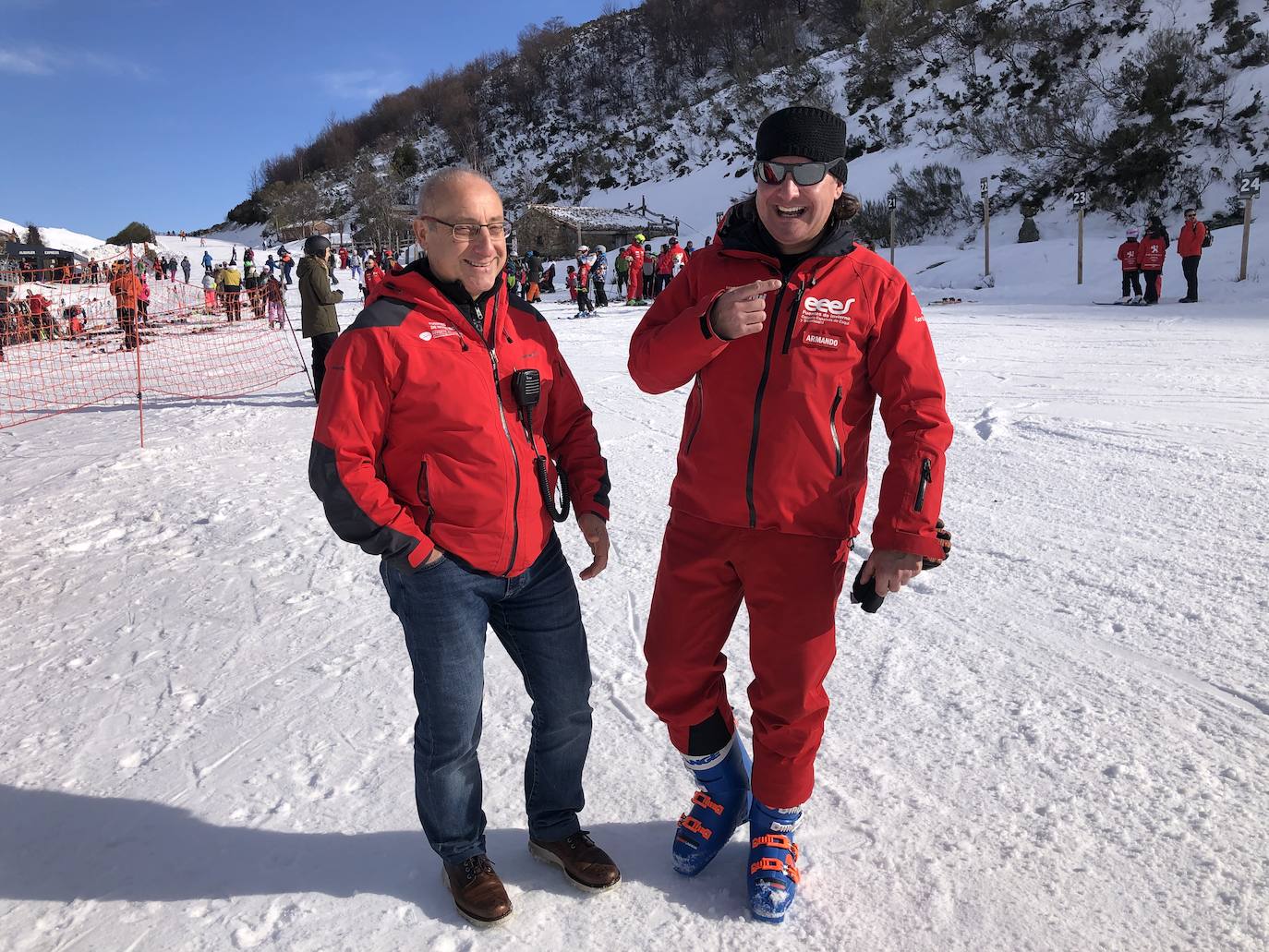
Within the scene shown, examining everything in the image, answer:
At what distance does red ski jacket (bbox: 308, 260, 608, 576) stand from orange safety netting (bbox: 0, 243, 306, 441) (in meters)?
6.68

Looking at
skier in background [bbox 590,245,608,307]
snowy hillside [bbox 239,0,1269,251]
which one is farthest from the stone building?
skier in background [bbox 590,245,608,307]

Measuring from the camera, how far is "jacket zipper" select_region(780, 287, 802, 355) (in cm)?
174

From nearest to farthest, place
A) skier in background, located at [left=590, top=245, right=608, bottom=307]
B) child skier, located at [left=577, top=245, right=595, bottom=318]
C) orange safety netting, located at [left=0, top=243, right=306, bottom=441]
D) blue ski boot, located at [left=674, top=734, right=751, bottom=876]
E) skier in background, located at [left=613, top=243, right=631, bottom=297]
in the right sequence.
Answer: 1. blue ski boot, located at [left=674, top=734, right=751, bottom=876]
2. orange safety netting, located at [left=0, top=243, right=306, bottom=441]
3. child skier, located at [left=577, top=245, right=595, bottom=318]
4. skier in background, located at [left=590, top=245, right=608, bottom=307]
5. skier in background, located at [left=613, top=243, right=631, bottom=297]

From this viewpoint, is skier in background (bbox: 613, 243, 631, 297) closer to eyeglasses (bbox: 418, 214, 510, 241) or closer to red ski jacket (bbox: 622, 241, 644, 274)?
red ski jacket (bbox: 622, 241, 644, 274)

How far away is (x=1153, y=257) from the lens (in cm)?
1283

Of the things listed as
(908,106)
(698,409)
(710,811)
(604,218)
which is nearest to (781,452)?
(698,409)

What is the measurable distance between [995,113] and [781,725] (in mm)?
34314

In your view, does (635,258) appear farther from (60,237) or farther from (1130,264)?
(60,237)

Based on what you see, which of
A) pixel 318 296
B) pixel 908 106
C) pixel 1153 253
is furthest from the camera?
pixel 908 106

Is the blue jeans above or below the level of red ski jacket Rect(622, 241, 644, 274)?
below

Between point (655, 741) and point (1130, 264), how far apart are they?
47.0 feet

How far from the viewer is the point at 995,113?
3030cm

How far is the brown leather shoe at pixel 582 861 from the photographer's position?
191 centimetres

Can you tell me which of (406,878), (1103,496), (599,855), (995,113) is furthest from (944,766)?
(995,113)
